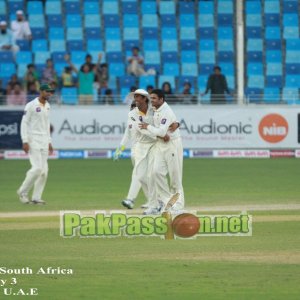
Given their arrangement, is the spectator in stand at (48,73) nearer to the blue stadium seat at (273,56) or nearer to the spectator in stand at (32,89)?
the spectator in stand at (32,89)

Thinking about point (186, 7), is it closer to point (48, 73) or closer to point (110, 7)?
point (110, 7)

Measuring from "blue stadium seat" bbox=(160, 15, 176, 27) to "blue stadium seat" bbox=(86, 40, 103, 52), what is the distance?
5.76 ft

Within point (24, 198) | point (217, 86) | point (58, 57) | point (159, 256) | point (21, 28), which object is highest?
point (21, 28)

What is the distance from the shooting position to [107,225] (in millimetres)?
12492

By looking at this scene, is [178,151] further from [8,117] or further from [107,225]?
[8,117]

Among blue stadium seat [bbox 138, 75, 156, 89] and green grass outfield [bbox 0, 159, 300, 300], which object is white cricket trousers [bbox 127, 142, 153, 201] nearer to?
green grass outfield [bbox 0, 159, 300, 300]

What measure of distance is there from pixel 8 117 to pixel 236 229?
1448 centimetres

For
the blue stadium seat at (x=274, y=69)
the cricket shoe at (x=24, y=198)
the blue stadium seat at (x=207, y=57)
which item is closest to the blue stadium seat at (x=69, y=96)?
the blue stadium seat at (x=207, y=57)

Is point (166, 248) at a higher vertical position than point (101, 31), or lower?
lower

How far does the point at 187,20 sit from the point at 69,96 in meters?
4.96

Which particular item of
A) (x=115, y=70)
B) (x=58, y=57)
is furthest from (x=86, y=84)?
(x=58, y=57)

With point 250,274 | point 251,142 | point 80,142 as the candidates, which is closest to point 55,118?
point 80,142

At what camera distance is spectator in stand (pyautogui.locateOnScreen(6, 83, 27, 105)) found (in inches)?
1045

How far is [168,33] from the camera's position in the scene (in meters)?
30.7
